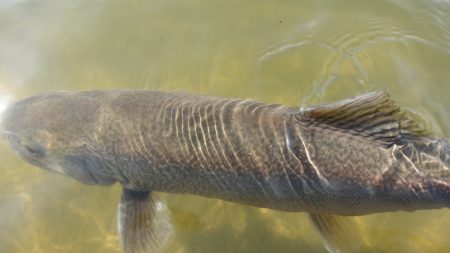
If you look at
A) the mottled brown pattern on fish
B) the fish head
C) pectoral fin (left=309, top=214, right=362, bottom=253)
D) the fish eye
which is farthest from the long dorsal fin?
the fish eye

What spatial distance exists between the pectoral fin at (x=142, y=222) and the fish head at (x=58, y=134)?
30cm

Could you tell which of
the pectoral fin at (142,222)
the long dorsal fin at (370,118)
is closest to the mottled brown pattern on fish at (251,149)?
the long dorsal fin at (370,118)

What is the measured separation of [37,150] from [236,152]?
1.92 metres

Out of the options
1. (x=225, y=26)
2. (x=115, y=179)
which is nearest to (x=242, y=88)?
(x=225, y=26)

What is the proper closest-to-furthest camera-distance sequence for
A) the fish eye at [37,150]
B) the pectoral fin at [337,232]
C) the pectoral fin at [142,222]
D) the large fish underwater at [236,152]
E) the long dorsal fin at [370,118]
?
the long dorsal fin at [370,118], the large fish underwater at [236,152], the pectoral fin at [337,232], the pectoral fin at [142,222], the fish eye at [37,150]

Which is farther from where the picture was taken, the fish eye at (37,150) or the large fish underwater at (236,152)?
the fish eye at (37,150)

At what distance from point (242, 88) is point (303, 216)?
5.55ft

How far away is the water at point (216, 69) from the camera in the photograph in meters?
4.52

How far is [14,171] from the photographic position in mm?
4969

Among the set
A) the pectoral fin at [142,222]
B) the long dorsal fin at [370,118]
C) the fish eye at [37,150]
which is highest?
the long dorsal fin at [370,118]

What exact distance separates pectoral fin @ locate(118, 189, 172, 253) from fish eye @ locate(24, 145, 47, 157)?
826 millimetres

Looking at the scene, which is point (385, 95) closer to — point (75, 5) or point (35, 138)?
point (35, 138)

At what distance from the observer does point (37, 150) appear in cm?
421

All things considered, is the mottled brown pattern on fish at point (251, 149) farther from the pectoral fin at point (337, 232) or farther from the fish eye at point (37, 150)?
the pectoral fin at point (337, 232)
